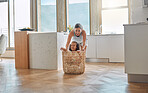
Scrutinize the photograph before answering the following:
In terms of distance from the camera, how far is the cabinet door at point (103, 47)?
527 centimetres

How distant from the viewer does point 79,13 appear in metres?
6.56

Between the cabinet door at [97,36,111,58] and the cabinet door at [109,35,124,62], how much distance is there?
10 centimetres

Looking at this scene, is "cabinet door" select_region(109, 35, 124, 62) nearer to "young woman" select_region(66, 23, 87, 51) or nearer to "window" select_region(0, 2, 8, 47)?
"young woman" select_region(66, 23, 87, 51)

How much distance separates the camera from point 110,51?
524cm

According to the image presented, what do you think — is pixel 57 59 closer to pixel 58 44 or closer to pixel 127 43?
pixel 58 44

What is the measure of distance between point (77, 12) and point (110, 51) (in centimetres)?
216

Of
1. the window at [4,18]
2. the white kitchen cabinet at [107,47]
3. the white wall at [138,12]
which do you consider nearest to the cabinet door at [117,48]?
the white kitchen cabinet at [107,47]

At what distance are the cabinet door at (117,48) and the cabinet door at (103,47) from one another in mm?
100

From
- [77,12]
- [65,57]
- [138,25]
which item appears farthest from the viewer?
[77,12]

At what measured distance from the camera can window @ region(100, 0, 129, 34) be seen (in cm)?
575

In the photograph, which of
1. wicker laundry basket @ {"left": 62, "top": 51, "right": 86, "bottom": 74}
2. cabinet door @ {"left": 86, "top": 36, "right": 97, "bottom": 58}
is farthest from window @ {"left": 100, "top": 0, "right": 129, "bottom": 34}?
wicker laundry basket @ {"left": 62, "top": 51, "right": 86, "bottom": 74}

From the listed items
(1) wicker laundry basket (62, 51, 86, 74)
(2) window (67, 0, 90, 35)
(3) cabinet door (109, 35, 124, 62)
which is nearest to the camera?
(1) wicker laundry basket (62, 51, 86, 74)

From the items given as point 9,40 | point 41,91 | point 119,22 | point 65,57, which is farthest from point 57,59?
point 9,40

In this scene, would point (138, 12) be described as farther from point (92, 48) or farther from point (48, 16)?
point (48, 16)
